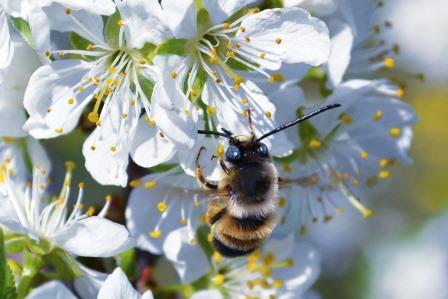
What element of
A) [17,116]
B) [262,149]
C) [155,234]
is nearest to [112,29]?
[17,116]

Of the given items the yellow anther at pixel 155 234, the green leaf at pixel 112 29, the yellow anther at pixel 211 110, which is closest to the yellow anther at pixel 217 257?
the yellow anther at pixel 155 234

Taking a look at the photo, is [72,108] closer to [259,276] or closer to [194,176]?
[194,176]

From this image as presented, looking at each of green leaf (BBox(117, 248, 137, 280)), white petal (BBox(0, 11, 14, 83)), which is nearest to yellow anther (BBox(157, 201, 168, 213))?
green leaf (BBox(117, 248, 137, 280))

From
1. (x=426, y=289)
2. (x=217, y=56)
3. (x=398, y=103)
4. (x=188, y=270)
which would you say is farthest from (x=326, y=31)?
(x=426, y=289)

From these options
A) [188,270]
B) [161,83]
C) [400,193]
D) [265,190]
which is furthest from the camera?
[400,193]

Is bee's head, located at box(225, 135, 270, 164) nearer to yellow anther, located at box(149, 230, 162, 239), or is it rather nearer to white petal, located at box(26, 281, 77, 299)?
yellow anther, located at box(149, 230, 162, 239)

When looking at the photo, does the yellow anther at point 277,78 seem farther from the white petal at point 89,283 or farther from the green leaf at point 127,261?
the white petal at point 89,283
